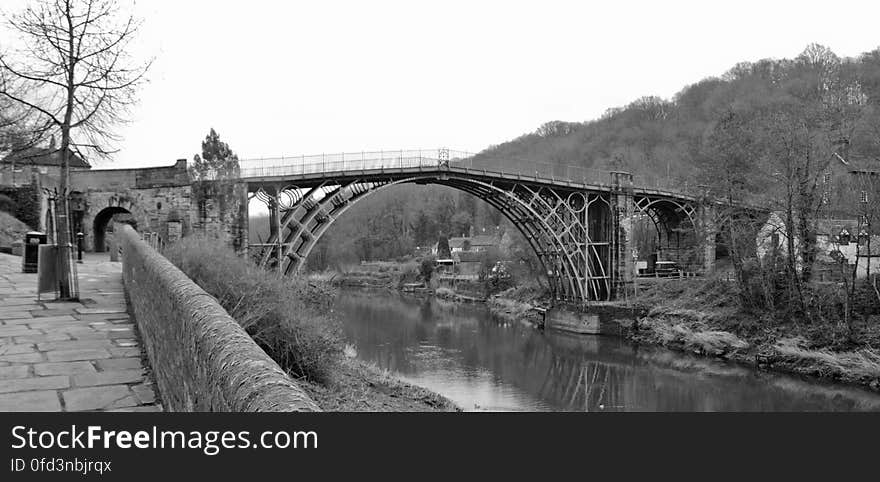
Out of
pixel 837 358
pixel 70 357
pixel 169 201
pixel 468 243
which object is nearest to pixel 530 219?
pixel 837 358

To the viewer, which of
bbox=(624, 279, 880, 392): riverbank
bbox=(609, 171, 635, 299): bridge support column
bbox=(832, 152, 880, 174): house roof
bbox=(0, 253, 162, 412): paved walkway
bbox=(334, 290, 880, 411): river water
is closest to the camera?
bbox=(0, 253, 162, 412): paved walkway

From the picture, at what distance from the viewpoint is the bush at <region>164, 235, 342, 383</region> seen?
7.99m

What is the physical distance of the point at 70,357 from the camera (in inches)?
235

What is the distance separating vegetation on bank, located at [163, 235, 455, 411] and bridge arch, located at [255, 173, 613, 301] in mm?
10256

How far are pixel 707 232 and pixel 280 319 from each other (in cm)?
2132

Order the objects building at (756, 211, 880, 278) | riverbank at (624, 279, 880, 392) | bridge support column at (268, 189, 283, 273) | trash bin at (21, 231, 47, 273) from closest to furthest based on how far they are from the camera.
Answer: trash bin at (21, 231, 47, 273)
riverbank at (624, 279, 880, 392)
bridge support column at (268, 189, 283, 273)
building at (756, 211, 880, 278)

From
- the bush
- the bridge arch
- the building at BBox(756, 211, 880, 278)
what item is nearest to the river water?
the bridge arch

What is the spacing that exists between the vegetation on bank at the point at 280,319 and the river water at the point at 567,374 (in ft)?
14.2

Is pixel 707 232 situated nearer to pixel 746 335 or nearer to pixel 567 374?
pixel 746 335

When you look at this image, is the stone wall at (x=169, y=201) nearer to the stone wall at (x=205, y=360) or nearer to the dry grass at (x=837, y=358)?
the stone wall at (x=205, y=360)

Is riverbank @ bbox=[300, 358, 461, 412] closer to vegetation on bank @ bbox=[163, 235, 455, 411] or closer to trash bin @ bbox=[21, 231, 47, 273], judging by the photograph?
vegetation on bank @ bbox=[163, 235, 455, 411]

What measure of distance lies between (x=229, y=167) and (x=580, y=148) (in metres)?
37.3

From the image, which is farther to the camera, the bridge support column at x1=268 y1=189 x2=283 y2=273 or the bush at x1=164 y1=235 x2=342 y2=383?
the bridge support column at x1=268 y1=189 x2=283 y2=273
